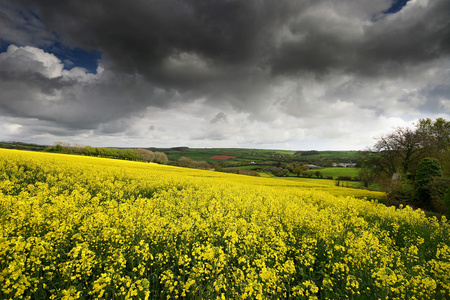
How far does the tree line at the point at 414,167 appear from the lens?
1752cm

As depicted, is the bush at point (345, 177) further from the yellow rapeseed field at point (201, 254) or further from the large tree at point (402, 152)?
the yellow rapeseed field at point (201, 254)

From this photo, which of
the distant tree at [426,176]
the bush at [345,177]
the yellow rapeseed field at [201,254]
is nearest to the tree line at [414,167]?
the distant tree at [426,176]

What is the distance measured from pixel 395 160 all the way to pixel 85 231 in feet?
130

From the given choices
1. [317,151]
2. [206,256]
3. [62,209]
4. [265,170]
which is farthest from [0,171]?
[317,151]

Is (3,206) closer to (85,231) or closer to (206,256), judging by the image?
(85,231)

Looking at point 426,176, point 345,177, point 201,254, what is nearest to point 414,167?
point 426,176

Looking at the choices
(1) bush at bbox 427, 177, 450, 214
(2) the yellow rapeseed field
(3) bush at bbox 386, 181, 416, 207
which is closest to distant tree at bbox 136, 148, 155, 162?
(2) the yellow rapeseed field

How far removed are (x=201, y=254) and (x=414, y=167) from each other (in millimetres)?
36114

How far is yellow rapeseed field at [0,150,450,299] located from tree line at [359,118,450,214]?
10297mm

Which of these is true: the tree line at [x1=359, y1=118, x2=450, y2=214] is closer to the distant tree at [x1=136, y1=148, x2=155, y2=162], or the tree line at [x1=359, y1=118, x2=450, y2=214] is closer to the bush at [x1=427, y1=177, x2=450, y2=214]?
the bush at [x1=427, y1=177, x2=450, y2=214]

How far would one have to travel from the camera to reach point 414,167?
26.7 meters

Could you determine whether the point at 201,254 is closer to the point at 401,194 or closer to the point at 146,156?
the point at 401,194

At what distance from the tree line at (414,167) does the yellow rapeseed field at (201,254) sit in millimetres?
10297

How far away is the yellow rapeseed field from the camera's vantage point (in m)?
3.48
